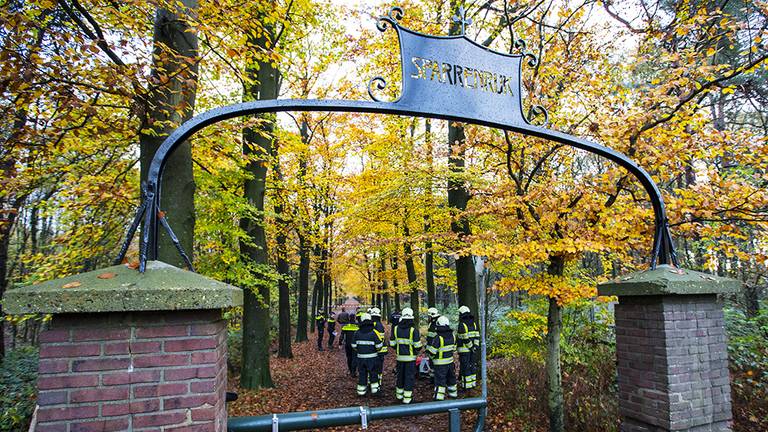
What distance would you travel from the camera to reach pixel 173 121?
195 inches

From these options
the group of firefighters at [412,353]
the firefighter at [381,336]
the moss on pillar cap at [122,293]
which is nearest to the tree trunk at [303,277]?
the firefighter at [381,336]

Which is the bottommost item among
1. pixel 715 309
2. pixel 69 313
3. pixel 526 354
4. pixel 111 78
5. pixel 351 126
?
pixel 526 354

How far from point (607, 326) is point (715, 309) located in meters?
7.26

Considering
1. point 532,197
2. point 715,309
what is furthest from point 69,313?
point 532,197

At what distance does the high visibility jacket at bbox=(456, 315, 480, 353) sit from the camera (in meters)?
9.06

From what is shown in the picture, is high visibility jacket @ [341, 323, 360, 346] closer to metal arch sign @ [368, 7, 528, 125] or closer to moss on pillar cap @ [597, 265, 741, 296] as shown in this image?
moss on pillar cap @ [597, 265, 741, 296]

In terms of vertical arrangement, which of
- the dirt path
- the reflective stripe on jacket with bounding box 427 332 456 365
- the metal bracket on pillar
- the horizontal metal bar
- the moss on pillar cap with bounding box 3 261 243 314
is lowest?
the dirt path

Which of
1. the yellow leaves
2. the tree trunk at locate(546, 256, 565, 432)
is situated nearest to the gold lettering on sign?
the yellow leaves

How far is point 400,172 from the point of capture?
9.70m

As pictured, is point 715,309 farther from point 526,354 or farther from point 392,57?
point 392,57

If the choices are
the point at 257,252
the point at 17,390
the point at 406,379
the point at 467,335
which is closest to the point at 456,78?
the point at 406,379

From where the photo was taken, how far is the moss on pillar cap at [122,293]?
1.91 metres

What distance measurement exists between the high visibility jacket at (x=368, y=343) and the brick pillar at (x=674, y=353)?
595 cm

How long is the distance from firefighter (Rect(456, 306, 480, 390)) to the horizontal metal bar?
553 centimetres
